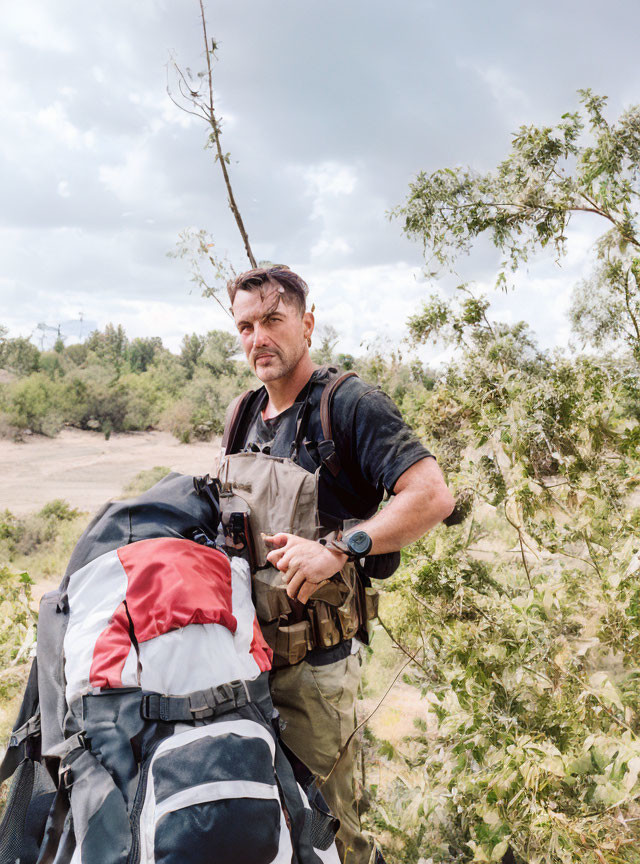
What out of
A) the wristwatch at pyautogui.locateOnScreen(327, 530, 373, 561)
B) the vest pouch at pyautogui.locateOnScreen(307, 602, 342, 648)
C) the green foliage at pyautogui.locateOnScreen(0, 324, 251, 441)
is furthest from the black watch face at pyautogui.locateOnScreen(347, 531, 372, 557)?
the green foliage at pyautogui.locateOnScreen(0, 324, 251, 441)

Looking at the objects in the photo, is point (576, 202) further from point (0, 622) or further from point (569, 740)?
point (0, 622)

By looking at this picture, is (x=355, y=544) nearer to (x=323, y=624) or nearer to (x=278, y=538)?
(x=278, y=538)

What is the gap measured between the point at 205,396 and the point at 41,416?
675 cm

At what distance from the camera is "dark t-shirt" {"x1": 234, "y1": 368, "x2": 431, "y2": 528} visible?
160 cm

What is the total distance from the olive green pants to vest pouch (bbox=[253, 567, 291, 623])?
0.28 meters

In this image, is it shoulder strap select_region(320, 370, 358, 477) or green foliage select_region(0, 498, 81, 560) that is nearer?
shoulder strap select_region(320, 370, 358, 477)

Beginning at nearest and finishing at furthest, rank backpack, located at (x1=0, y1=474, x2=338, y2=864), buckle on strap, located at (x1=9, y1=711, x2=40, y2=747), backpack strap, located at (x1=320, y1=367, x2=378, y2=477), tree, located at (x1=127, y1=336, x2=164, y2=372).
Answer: backpack, located at (x1=0, y1=474, x2=338, y2=864), buckle on strap, located at (x1=9, y1=711, x2=40, y2=747), backpack strap, located at (x1=320, y1=367, x2=378, y2=477), tree, located at (x1=127, y1=336, x2=164, y2=372)

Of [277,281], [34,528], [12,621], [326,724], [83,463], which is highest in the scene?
[277,281]

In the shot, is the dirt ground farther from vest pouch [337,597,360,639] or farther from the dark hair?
vest pouch [337,597,360,639]

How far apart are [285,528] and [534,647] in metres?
1.30

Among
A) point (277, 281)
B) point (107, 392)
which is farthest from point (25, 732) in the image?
point (107, 392)

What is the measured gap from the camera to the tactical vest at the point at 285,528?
1594mm

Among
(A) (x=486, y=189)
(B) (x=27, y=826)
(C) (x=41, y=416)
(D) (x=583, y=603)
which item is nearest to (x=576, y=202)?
(A) (x=486, y=189)

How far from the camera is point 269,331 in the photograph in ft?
6.19
